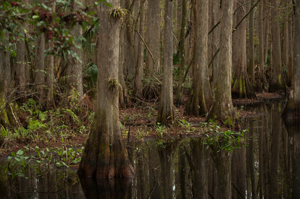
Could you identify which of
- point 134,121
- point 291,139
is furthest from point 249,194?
point 134,121

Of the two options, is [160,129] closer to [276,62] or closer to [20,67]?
[20,67]

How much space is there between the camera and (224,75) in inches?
509

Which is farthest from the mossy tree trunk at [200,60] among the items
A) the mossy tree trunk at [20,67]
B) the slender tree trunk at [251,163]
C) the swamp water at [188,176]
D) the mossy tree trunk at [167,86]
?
the mossy tree trunk at [20,67]

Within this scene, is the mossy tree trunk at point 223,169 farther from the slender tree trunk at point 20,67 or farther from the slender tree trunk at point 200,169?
the slender tree trunk at point 20,67

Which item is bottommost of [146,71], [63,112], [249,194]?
[249,194]

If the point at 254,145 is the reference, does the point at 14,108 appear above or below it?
above

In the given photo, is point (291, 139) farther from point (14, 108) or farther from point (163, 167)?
point (14, 108)

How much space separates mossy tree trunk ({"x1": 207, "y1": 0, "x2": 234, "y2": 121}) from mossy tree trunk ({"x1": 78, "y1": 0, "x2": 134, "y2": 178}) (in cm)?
603

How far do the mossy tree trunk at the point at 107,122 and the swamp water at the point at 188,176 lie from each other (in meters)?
0.29

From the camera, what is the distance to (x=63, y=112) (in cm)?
1087

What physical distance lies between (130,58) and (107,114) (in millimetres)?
12417

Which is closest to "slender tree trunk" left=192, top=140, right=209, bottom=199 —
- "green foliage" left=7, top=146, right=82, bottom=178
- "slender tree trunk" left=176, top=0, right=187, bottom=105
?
"green foliage" left=7, top=146, right=82, bottom=178

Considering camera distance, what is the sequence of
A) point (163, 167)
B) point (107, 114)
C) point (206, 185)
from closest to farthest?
1. point (206, 185)
2. point (107, 114)
3. point (163, 167)

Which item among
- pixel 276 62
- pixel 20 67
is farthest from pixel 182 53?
pixel 276 62
